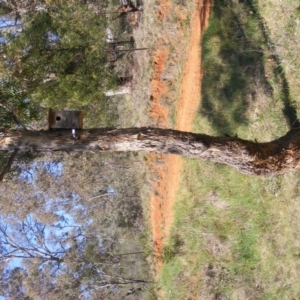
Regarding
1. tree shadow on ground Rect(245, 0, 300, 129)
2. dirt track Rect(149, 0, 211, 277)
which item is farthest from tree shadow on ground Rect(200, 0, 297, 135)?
dirt track Rect(149, 0, 211, 277)

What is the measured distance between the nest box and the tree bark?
10 cm

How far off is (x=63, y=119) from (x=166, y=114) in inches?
264

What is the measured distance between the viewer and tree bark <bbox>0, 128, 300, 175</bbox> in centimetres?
683

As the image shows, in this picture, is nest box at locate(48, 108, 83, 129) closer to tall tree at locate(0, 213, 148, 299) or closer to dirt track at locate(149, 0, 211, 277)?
dirt track at locate(149, 0, 211, 277)

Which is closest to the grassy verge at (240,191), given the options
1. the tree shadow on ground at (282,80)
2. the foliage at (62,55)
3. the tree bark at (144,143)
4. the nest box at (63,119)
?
the tree shadow on ground at (282,80)

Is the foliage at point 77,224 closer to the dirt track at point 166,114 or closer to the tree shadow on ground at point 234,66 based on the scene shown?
the dirt track at point 166,114

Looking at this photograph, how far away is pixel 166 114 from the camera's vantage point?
13.5 metres

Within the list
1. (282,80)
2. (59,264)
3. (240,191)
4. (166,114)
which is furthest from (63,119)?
(59,264)

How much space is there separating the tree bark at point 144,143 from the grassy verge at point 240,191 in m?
2.19

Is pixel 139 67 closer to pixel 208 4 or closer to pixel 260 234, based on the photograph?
pixel 208 4

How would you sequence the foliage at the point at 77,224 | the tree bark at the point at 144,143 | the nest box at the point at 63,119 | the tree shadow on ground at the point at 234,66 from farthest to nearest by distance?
the foliage at the point at 77,224 → the tree shadow on ground at the point at 234,66 → the nest box at the point at 63,119 → the tree bark at the point at 144,143

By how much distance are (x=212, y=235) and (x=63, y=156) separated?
309 inches

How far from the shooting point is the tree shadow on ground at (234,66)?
378 inches

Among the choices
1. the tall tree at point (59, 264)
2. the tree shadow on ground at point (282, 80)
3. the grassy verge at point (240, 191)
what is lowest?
the tall tree at point (59, 264)
